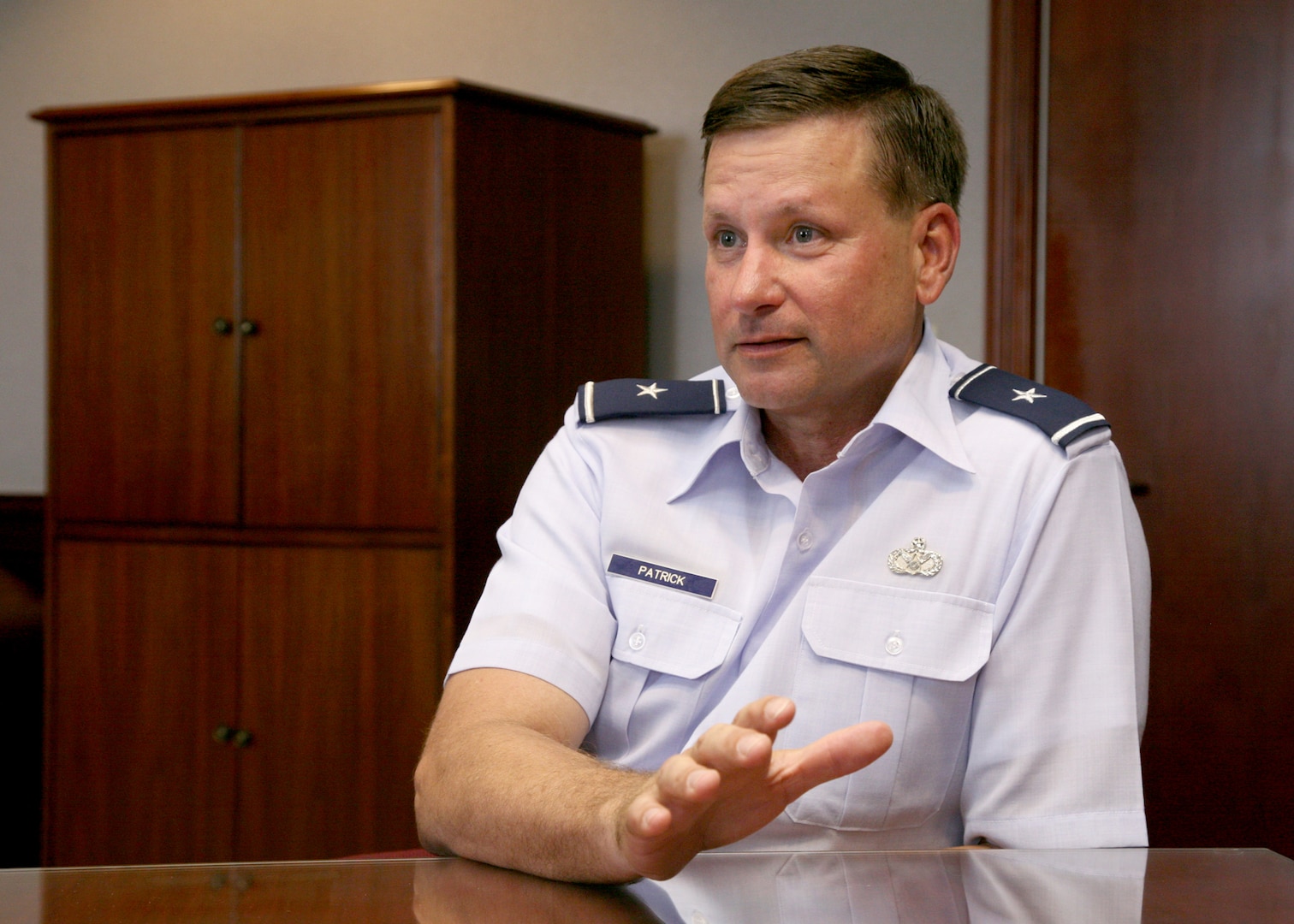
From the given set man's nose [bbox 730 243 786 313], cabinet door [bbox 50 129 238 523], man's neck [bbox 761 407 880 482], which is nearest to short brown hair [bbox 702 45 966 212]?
man's nose [bbox 730 243 786 313]

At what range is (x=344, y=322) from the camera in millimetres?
2373

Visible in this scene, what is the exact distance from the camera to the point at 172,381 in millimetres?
2469

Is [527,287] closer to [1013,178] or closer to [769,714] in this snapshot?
[1013,178]

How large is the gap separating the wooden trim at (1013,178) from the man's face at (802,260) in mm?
1293

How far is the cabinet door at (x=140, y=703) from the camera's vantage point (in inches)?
96.3

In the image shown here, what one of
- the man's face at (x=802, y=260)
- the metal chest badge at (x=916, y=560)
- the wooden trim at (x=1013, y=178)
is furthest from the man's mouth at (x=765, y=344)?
the wooden trim at (x=1013, y=178)

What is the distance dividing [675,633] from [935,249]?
1.67ft

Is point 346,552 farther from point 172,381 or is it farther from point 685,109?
point 685,109

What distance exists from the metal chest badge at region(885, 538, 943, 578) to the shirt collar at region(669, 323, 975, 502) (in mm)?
94

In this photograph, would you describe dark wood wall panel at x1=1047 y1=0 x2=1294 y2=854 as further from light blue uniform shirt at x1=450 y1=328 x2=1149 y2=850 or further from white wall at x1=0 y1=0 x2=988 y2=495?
light blue uniform shirt at x1=450 y1=328 x2=1149 y2=850

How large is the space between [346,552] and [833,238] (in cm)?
141

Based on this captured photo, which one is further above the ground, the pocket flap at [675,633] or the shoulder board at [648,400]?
the shoulder board at [648,400]

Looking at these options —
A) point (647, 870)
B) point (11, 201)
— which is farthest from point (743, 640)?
point (11, 201)

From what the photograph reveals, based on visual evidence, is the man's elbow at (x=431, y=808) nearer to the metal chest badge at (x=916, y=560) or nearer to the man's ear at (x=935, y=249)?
the metal chest badge at (x=916, y=560)
